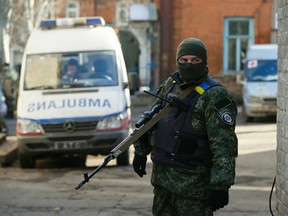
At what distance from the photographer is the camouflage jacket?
4.27 m

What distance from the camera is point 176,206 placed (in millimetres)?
4559

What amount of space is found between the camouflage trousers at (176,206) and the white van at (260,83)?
604 inches

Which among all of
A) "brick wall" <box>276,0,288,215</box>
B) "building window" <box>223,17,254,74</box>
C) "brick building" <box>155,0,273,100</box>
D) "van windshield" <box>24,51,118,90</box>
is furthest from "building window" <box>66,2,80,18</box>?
"brick wall" <box>276,0,288,215</box>

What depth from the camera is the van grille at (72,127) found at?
11.0 meters

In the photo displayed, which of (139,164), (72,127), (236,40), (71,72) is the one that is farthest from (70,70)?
(236,40)

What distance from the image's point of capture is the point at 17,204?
28.1ft

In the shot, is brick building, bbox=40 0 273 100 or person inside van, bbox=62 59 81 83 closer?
person inside van, bbox=62 59 81 83

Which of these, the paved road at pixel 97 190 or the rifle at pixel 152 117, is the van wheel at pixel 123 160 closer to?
the paved road at pixel 97 190

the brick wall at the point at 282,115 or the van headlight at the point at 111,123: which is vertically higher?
the brick wall at the point at 282,115

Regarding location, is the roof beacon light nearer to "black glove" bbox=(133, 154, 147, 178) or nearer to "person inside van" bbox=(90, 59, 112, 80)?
"person inside van" bbox=(90, 59, 112, 80)

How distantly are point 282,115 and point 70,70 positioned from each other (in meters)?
6.34

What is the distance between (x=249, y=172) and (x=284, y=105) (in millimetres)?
4927

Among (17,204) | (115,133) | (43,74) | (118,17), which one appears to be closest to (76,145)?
(115,133)

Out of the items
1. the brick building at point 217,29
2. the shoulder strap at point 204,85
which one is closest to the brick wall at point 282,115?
the shoulder strap at point 204,85
